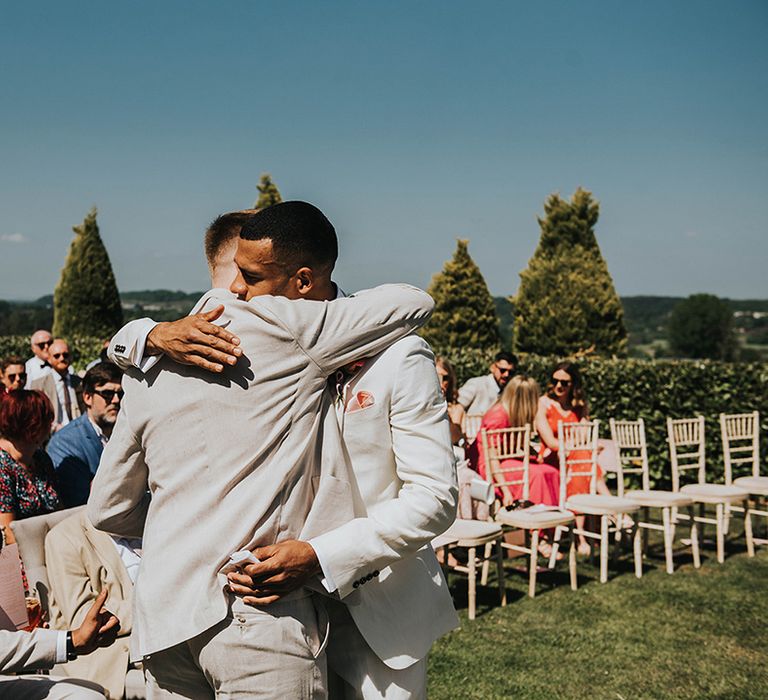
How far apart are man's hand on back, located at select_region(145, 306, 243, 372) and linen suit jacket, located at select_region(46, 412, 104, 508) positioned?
11.3ft

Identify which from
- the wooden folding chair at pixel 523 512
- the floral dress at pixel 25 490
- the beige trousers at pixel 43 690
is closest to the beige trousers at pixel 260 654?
the beige trousers at pixel 43 690

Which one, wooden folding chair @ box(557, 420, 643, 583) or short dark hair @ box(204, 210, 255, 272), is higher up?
short dark hair @ box(204, 210, 255, 272)

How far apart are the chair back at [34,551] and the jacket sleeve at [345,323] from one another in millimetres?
2539

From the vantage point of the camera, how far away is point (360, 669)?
6.79 ft

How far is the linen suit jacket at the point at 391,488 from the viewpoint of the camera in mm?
1922

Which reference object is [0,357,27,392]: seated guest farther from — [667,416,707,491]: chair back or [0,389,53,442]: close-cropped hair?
[667,416,707,491]: chair back

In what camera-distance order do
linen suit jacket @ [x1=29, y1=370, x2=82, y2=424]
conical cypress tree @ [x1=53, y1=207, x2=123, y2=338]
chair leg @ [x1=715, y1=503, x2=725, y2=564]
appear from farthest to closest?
conical cypress tree @ [x1=53, y1=207, x2=123, y2=338]
linen suit jacket @ [x1=29, y1=370, x2=82, y2=424]
chair leg @ [x1=715, y1=503, x2=725, y2=564]

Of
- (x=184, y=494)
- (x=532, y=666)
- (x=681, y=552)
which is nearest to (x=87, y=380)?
(x=532, y=666)

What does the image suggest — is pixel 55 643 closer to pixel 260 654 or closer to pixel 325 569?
pixel 260 654

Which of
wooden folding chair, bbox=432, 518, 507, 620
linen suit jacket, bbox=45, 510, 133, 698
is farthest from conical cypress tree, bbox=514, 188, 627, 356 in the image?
linen suit jacket, bbox=45, 510, 133, 698

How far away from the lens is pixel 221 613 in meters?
1.83

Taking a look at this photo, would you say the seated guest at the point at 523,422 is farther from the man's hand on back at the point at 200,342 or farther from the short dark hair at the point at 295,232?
the man's hand on back at the point at 200,342

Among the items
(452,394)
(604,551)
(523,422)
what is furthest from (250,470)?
(523,422)

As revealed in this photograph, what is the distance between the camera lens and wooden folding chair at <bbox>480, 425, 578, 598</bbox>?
6.94 meters
